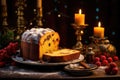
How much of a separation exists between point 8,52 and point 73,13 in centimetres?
123

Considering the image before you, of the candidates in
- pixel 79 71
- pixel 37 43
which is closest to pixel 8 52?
pixel 37 43

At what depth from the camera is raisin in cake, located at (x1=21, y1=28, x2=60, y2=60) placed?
2359 millimetres

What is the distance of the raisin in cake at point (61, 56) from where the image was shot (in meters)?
2.28

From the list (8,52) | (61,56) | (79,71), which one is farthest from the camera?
(8,52)

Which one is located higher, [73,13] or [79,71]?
[73,13]

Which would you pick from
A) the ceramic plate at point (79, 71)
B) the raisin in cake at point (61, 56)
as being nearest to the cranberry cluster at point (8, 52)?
the raisin in cake at point (61, 56)

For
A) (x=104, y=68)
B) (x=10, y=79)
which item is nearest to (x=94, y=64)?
(x=104, y=68)

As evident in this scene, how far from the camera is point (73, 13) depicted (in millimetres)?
3512

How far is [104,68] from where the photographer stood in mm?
2348

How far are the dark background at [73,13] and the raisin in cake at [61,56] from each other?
1.06m

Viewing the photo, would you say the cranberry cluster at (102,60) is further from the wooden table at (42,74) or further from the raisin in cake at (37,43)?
the raisin in cake at (37,43)

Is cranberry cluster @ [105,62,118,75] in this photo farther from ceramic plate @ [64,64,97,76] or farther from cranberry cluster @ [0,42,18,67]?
cranberry cluster @ [0,42,18,67]

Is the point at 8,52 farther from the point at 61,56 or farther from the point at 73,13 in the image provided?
the point at 73,13

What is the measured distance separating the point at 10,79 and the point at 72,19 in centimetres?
151
